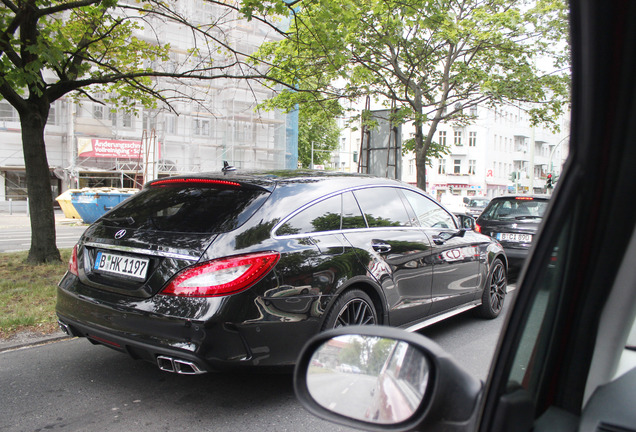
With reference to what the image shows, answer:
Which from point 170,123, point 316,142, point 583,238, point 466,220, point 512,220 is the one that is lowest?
point 512,220

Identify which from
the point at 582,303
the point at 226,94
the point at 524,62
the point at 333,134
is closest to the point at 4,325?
the point at 582,303

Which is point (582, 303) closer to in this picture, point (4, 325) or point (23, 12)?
point (4, 325)

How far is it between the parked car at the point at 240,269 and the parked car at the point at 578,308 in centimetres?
195

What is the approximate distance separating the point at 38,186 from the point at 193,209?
6.64m

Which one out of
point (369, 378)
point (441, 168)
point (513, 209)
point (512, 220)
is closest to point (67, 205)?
point (513, 209)

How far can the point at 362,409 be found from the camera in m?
1.16

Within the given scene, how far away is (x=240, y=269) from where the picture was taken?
3.12m

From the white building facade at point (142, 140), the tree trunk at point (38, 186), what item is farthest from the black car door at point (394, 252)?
the white building facade at point (142, 140)

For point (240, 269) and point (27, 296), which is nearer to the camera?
point (240, 269)

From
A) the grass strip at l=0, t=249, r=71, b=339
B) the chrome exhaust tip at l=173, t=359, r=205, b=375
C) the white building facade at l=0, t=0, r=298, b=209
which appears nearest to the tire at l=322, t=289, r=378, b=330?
the chrome exhaust tip at l=173, t=359, r=205, b=375

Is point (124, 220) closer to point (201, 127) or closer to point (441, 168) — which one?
point (201, 127)

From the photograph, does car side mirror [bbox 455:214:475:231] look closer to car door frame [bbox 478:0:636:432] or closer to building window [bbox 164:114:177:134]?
car door frame [bbox 478:0:636:432]

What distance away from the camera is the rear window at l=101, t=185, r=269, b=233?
3359 mm

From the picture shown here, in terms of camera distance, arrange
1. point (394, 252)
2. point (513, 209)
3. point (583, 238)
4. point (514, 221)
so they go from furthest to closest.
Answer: point (513, 209)
point (514, 221)
point (394, 252)
point (583, 238)
